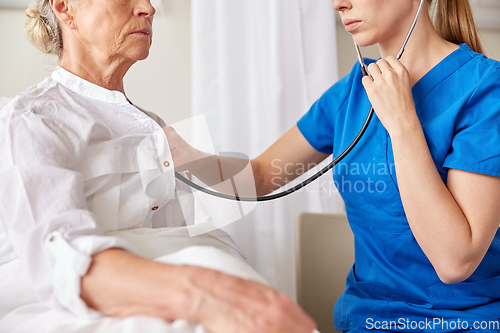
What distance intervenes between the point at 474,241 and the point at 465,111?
0.23 meters

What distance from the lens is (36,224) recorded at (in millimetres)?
419

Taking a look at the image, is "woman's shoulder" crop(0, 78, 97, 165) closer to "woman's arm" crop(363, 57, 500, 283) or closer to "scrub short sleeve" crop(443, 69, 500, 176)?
"woman's arm" crop(363, 57, 500, 283)

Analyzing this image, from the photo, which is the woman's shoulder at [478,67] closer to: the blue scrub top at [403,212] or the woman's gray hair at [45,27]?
the blue scrub top at [403,212]

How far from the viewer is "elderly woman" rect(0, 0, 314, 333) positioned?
37 cm

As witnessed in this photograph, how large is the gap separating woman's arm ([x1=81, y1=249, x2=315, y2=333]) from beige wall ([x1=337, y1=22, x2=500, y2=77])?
4.28 feet

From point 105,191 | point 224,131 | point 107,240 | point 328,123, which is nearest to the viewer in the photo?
point 107,240

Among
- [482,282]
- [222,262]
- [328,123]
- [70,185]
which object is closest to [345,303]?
[482,282]

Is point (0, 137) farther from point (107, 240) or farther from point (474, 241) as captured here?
point (474, 241)

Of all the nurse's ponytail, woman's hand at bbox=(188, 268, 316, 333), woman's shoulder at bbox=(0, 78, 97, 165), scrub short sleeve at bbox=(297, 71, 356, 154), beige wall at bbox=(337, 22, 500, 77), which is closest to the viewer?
woman's hand at bbox=(188, 268, 316, 333)

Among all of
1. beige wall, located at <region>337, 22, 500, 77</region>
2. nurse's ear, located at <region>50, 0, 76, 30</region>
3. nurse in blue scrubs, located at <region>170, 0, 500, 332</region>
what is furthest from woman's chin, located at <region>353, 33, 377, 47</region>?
beige wall, located at <region>337, 22, 500, 77</region>

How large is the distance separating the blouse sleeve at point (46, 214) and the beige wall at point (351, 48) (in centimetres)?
126

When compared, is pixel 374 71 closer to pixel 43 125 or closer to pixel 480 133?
pixel 480 133

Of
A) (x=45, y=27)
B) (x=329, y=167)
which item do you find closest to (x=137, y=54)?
(x=45, y=27)

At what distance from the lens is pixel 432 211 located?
0.64 meters
